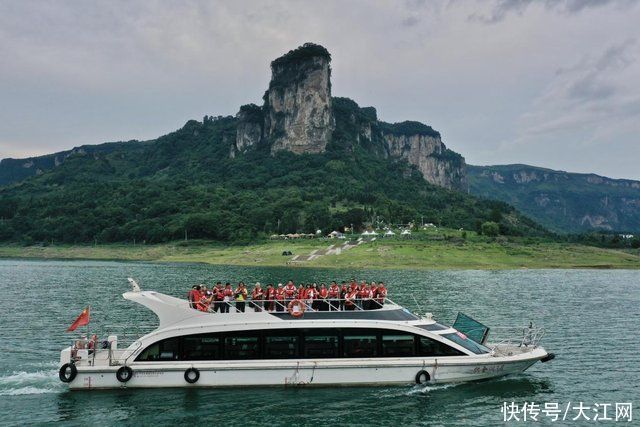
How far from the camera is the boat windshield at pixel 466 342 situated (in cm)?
2298

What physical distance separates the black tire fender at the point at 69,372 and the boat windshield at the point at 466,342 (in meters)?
15.2

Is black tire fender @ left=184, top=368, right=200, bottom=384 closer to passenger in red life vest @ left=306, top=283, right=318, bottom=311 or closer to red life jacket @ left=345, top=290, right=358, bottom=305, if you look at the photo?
passenger in red life vest @ left=306, top=283, right=318, bottom=311

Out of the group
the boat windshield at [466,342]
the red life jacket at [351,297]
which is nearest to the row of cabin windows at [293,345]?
the boat windshield at [466,342]

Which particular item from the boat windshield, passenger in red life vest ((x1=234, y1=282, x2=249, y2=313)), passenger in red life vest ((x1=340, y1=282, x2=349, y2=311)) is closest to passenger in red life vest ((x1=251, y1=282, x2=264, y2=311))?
passenger in red life vest ((x1=234, y1=282, x2=249, y2=313))

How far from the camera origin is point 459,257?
116m

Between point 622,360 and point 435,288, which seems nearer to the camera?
point 622,360

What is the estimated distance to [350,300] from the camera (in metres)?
23.5

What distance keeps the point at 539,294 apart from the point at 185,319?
51229 millimetres

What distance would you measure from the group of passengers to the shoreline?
80.0 m

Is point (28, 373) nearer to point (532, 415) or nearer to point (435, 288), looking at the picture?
point (532, 415)

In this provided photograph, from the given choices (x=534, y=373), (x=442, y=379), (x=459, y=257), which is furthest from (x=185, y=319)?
(x=459, y=257)

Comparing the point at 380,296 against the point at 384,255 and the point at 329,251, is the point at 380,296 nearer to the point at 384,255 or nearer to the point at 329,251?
the point at 384,255

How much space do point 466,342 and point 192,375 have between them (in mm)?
11765

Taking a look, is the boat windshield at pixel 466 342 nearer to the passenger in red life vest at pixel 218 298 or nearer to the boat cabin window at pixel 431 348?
the boat cabin window at pixel 431 348
